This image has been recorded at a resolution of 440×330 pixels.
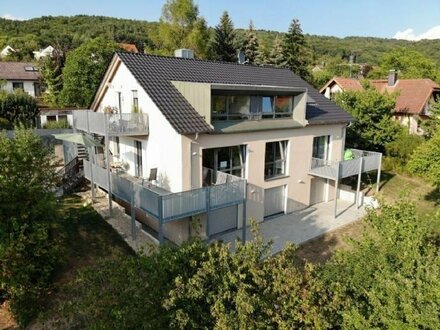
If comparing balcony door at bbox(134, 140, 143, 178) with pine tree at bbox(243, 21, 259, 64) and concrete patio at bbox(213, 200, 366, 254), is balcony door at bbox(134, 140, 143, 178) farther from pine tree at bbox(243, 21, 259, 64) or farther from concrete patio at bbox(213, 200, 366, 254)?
pine tree at bbox(243, 21, 259, 64)

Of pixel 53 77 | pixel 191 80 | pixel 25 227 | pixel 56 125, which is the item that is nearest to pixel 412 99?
pixel 191 80

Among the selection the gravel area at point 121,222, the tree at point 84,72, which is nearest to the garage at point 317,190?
the gravel area at point 121,222

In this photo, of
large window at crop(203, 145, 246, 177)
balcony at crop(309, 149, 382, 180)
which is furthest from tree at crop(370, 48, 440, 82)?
large window at crop(203, 145, 246, 177)

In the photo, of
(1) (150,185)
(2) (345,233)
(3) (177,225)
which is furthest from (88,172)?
(2) (345,233)

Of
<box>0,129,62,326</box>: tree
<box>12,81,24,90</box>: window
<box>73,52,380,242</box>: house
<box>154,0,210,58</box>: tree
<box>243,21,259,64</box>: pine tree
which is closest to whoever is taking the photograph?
<box>0,129,62,326</box>: tree

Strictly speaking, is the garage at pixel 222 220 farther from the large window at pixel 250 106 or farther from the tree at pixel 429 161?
the tree at pixel 429 161

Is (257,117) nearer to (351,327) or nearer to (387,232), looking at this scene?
(387,232)
